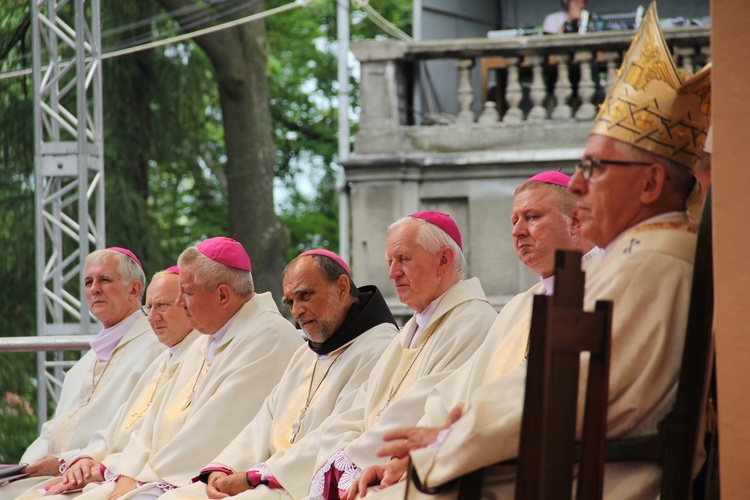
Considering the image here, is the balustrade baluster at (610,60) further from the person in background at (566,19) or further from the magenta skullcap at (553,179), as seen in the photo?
the magenta skullcap at (553,179)

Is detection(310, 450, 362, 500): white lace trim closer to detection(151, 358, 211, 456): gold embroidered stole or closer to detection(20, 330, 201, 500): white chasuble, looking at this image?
detection(151, 358, 211, 456): gold embroidered stole

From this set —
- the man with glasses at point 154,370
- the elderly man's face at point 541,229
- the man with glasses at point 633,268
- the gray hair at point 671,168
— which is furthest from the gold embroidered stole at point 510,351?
the man with glasses at point 154,370

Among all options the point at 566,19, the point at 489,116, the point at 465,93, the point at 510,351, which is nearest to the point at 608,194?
the point at 510,351

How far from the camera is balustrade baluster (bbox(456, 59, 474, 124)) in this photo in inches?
420

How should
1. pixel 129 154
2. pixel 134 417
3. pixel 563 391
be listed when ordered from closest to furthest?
pixel 563 391, pixel 134 417, pixel 129 154

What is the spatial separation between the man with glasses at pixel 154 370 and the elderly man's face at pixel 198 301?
Result: 597 mm

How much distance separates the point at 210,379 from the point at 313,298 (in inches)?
40.0

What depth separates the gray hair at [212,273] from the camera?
6156 millimetres

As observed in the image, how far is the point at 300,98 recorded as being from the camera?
70.1ft

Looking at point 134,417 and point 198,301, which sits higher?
point 198,301

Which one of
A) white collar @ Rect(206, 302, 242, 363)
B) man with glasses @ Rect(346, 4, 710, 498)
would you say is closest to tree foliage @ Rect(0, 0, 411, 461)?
white collar @ Rect(206, 302, 242, 363)

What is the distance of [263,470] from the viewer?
526 cm

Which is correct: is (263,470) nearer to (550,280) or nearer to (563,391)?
(550,280)

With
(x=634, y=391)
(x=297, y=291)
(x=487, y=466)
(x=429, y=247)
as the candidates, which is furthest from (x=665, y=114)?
(x=297, y=291)
